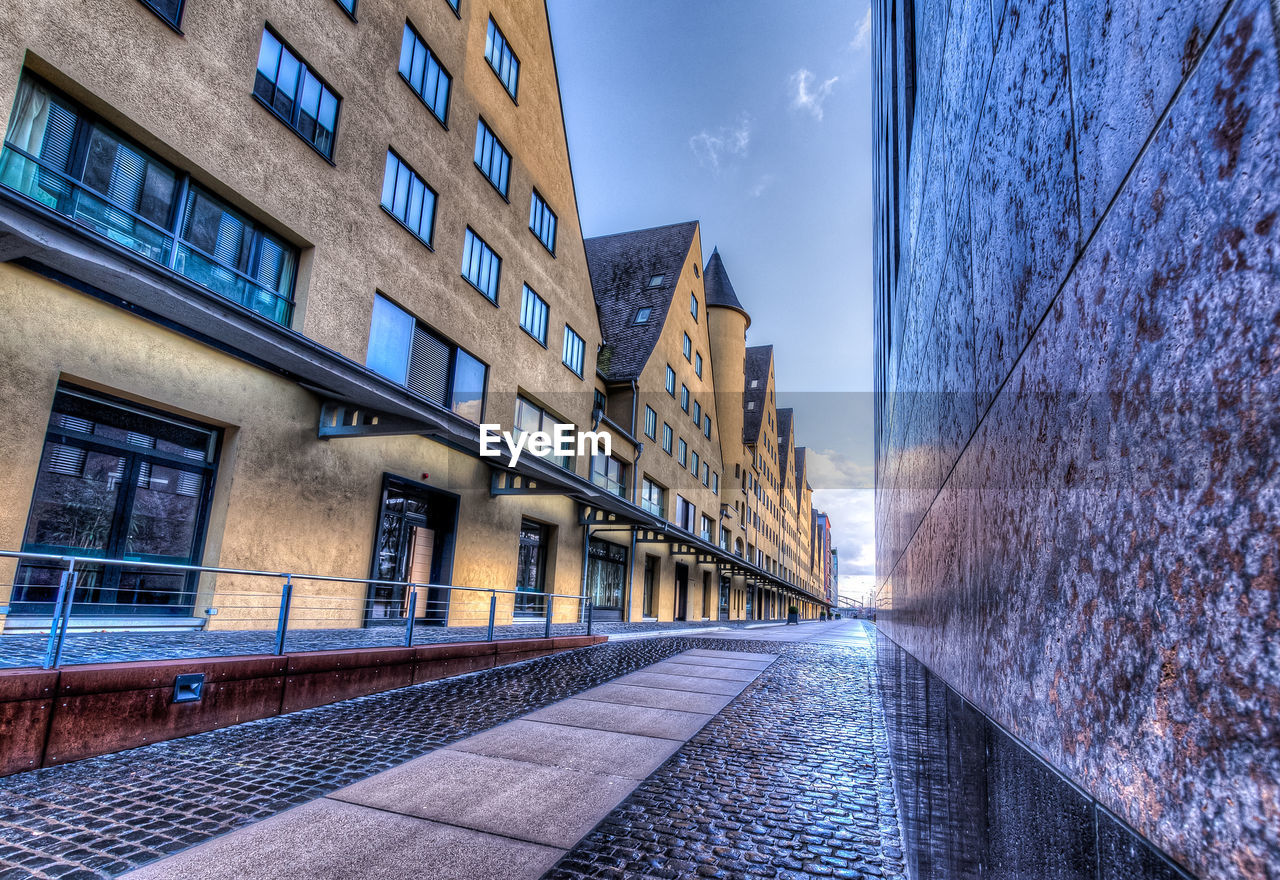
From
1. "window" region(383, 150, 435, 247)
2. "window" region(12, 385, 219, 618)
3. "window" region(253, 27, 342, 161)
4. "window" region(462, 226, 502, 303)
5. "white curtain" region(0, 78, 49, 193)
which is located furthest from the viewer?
"window" region(462, 226, 502, 303)

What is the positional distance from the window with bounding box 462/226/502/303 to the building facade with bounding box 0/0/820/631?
97mm

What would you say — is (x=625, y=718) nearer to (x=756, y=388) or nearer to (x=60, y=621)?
(x=60, y=621)

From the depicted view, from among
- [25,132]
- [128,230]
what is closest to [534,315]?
[128,230]

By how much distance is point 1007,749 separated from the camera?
4.11ft

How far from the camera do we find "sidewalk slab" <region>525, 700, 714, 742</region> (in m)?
6.57

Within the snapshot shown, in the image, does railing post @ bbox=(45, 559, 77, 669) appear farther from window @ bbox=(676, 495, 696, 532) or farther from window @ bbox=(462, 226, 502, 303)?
window @ bbox=(676, 495, 696, 532)

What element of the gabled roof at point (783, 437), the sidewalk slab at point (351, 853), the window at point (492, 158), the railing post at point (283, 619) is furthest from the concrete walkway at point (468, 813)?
the gabled roof at point (783, 437)

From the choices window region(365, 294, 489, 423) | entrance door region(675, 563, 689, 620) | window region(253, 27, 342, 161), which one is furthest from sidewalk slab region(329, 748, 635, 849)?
entrance door region(675, 563, 689, 620)

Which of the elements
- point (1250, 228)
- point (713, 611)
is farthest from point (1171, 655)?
point (713, 611)

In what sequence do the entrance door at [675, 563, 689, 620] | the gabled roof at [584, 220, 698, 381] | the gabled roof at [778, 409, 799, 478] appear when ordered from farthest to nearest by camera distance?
1. the gabled roof at [778, 409, 799, 478]
2. the entrance door at [675, 563, 689, 620]
3. the gabled roof at [584, 220, 698, 381]

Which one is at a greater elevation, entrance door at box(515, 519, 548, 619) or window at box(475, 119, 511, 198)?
window at box(475, 119, 511, 198)

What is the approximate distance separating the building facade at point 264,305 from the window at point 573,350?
2.73 metres

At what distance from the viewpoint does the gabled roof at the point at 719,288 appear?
150 feet

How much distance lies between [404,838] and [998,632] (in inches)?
141
